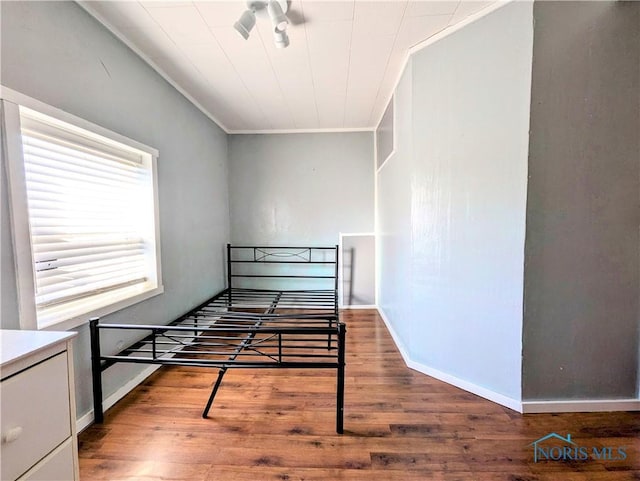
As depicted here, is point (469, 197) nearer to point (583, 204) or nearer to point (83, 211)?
point (583, 204)

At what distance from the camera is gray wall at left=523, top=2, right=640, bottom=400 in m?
1.48

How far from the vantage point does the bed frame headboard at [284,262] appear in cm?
373

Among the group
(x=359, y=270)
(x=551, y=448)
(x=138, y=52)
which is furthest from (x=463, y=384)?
(x=138, y=52)

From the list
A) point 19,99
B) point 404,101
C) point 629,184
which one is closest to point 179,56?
point 19,99

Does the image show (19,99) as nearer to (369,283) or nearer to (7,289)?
(7,289)

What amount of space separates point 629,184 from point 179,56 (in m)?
2.85

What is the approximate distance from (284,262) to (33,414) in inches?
116

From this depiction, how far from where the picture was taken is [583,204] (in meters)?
1.55

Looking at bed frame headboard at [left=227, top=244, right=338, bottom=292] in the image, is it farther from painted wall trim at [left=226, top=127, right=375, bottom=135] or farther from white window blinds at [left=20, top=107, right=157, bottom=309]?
white window blinds at [left=20, top=107, right=157, bottom=309]

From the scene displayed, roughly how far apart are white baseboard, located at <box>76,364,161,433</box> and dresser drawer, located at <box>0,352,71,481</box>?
30.0 inches

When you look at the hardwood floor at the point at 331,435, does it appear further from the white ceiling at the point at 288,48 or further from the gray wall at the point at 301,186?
the white ceiling at the point at 288,48

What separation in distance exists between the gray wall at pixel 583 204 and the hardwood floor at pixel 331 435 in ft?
1.09

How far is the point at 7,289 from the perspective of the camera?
1166 millimetres

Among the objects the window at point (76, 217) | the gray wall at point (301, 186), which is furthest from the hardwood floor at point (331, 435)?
the gray wall at point (301, 186)
